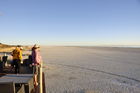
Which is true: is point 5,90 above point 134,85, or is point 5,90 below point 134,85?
above

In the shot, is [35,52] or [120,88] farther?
[120,88]

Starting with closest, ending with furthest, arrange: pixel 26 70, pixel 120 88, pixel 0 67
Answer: pixel 26 70
pixel 0 67
pixel 120 88

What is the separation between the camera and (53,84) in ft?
23.9

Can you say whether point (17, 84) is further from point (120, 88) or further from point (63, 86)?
point (120, 88)

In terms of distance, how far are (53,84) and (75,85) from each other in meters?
0.82

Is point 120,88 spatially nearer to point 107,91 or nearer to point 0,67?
point 107,91

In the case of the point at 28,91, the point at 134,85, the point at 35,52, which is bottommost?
the point at 134,85

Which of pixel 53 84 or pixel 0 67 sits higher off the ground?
pixel 0 67

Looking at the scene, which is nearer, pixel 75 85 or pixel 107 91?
pixel 107 91

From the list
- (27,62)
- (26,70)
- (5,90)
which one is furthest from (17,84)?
(27,62)

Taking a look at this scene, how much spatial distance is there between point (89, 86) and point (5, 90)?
4371 millimetres

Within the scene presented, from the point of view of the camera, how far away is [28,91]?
12.2 ft

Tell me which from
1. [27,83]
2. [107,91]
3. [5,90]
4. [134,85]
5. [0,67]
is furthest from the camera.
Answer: [134,85]

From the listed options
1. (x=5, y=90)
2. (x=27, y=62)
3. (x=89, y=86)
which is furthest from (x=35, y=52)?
(x=5, y=90)
